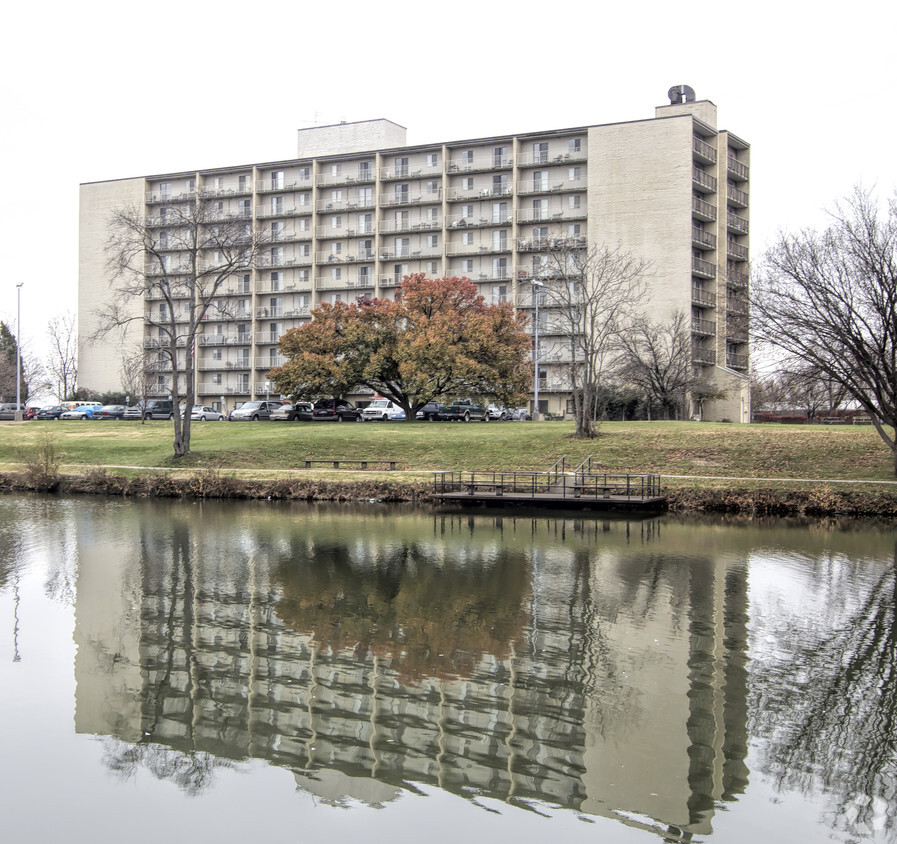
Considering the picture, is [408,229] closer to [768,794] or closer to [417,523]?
[417,523]

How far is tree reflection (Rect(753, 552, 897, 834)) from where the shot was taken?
973 centimetres

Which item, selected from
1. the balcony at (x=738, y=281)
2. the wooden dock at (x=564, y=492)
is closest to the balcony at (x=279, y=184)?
the balcony at (x=738, y=281)

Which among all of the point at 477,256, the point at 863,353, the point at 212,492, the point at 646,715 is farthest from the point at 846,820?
the point at 477,256

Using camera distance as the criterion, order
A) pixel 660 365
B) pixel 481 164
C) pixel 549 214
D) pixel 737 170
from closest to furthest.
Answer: pixel 660 365 < pixel 737 170 < pixel 549 214 < pixel 481 164

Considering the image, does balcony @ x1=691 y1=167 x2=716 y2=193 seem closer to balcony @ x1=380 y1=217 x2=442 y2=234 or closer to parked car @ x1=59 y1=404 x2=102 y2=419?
balcony @ x1=380 y1=217 x2=442 y2=234

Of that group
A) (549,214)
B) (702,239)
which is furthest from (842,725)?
(549,214)

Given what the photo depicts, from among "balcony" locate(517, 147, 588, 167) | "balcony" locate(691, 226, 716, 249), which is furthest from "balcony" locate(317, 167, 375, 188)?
"balcony" locate(691, 226, 716, 249)

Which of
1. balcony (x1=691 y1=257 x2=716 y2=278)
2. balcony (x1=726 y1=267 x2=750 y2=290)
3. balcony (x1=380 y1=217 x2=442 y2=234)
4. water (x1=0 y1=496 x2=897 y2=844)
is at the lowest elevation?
water (x1=0 y1=496 x2=897 y2=844)

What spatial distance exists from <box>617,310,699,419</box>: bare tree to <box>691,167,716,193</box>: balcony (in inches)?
578

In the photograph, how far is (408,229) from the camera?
298 ft

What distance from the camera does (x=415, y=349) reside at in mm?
57906

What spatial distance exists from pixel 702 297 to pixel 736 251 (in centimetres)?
728

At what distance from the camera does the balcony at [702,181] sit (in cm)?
8038

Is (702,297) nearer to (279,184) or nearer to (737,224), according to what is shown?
(737,224)
